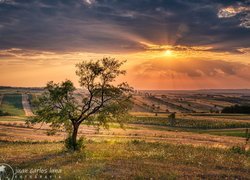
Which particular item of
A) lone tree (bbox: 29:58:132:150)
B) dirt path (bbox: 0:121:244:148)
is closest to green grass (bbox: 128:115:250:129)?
dirt path (bbox: 0:121:244:148)

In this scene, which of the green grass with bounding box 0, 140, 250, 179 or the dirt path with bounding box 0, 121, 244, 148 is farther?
the dirt path with bounding box 0, 121, 244, 148

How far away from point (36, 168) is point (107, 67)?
14919 mm

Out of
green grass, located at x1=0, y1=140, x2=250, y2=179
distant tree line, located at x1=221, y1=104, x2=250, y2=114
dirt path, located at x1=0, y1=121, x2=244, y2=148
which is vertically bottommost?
dirt path, located at x1=0, y1=121, x2=244, y2=148

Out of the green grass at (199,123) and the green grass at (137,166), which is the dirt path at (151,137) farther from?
the green grass at (137,166)

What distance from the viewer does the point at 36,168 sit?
26.6m

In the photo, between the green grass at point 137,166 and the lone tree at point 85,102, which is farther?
the lone tree at point 85,102

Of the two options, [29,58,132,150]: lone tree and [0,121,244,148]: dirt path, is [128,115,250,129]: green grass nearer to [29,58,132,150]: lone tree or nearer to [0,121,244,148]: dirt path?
[0,121,244,148]: dirt path

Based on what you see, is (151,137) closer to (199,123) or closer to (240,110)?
(199,123)

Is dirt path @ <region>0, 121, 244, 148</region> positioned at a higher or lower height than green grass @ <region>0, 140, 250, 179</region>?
lower

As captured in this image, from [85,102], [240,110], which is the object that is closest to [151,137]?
[85,102]

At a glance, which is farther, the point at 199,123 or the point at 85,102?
the point at 199,123

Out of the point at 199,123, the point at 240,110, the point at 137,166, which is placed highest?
the point at 137,166

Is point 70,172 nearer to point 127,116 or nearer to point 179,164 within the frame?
point 179,164

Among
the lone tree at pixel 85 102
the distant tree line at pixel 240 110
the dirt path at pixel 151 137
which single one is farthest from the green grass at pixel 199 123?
the lone tree at pixel 85 102
